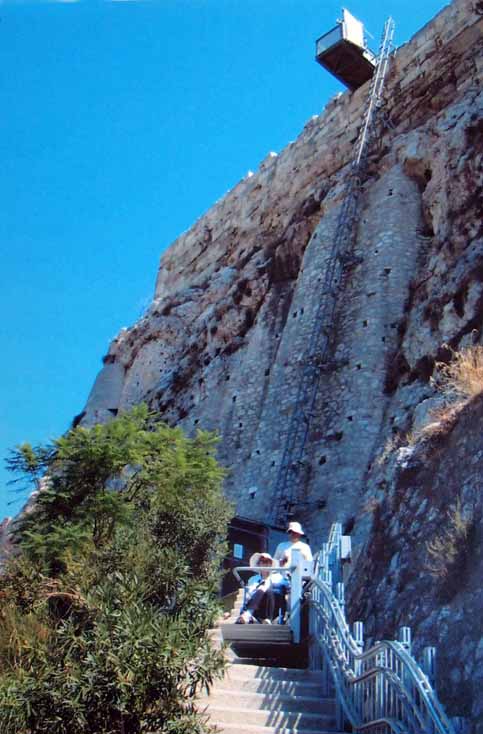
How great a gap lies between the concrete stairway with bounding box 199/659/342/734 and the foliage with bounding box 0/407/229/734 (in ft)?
1.23

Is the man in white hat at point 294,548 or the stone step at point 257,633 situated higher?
the man in white hat at point 294,548

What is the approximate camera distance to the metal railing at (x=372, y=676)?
4.63 metres

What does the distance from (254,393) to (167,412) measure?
403cm

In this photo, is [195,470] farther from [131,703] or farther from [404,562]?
[131,703]

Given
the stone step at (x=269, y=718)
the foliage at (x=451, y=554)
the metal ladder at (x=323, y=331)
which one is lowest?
the stone step at (x=269, y=718)

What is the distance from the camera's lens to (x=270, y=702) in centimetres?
623

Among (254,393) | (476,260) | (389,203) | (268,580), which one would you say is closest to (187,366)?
(254,393)

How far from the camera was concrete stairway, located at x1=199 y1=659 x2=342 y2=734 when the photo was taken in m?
5.80

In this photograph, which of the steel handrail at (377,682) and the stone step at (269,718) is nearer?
the steel handrail at (377,682)

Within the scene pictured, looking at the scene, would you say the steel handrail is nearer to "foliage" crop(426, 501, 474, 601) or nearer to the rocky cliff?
the rocky cliff

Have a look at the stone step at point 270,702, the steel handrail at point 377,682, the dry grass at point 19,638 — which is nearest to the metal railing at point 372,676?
the steel handrail at point 377,682

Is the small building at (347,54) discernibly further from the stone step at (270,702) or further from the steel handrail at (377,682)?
the stone step at (270,702)

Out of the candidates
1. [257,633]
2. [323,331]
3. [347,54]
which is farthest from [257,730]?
[347,54]

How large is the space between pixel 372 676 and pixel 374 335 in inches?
428
